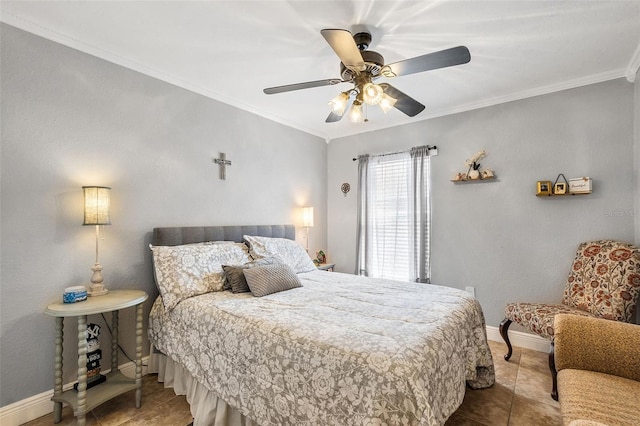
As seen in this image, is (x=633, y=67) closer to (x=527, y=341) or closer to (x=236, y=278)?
(x=527, y=341)

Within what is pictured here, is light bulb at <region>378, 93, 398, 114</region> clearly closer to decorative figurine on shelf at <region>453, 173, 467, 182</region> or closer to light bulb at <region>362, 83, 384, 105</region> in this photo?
light bulb at <region>362, 83, 384, 105</region>

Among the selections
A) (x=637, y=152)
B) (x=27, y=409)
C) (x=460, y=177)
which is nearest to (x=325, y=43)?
(x=460, y=177)

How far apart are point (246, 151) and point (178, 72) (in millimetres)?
1053

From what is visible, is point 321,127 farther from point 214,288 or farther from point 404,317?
point 404,317

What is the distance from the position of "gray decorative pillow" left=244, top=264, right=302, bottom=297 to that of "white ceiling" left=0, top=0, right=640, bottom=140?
1765 mm

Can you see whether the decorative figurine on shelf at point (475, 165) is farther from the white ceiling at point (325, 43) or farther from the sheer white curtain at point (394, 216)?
the white ceiling at point (325, 43)

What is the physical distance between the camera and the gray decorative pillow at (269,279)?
2.31 metres

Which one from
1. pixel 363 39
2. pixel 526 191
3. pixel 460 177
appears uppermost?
pixel 363 39

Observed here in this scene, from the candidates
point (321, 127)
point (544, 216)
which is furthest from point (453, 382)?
point (321, 127)

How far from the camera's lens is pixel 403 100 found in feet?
7.27

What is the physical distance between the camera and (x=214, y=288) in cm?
240

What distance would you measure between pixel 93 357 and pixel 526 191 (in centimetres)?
416

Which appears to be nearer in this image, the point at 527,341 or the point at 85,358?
the point at 85,358

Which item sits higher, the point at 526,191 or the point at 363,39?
the point at 363,39
